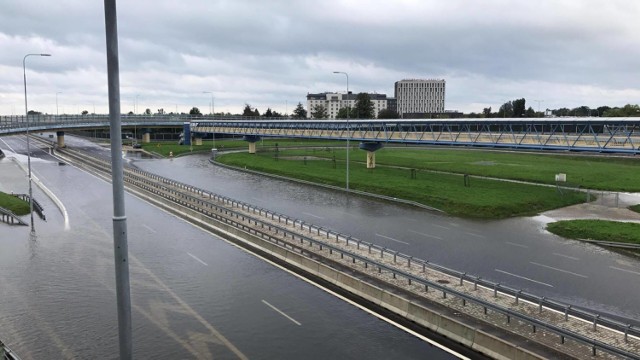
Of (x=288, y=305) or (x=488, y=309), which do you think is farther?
(x=288, y=305)

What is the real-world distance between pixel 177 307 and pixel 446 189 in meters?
39.8

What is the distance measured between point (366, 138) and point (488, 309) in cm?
5766

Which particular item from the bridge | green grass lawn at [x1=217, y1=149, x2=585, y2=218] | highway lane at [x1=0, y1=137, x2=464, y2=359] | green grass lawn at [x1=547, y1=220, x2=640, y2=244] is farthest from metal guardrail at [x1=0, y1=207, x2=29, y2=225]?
green grass lawn at [x1=547, y1=220, x2=640, y2=244]

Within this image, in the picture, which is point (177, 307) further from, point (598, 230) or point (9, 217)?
point (598, 230)

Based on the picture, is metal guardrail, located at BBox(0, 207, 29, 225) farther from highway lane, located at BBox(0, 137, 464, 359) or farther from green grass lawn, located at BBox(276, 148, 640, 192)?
green grass lawn, located at BBox(276, 148, 640, 192)

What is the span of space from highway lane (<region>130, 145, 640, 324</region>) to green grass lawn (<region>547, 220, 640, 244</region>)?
1307 mm

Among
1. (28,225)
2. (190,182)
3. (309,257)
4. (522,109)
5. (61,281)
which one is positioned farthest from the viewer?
(522,109)

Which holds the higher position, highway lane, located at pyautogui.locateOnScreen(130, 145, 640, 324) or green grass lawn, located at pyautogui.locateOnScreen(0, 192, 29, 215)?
green grass lawn, located at pyautogui.locateOnScreen(0, 192, 29, 215)

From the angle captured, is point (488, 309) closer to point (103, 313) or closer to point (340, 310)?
point (340, 310)

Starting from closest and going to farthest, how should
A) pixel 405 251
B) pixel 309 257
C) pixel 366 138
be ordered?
pixel 309 257, pixel 405 251, pixel 366 138

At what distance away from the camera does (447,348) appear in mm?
19312

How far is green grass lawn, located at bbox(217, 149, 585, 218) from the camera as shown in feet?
160

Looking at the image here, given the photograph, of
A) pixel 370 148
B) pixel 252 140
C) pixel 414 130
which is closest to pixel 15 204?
pixel 370 148

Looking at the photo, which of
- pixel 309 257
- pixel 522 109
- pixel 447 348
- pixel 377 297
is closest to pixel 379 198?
pixel 309 257
